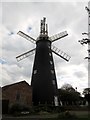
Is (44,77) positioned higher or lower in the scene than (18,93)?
higher

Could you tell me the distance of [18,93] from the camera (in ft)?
136

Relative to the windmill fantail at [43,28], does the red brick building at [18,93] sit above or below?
below

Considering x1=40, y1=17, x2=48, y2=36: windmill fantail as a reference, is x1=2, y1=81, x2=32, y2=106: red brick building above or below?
below

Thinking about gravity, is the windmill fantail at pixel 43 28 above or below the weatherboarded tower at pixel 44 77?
above

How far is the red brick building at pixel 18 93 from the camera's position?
131ft

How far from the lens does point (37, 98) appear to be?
42.8 meters

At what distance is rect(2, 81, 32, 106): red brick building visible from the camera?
131 ft

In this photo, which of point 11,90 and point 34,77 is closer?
point 11,90

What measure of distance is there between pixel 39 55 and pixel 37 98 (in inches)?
325

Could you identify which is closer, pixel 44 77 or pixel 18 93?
pixel 18 93

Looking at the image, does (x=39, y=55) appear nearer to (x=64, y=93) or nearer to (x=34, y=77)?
(x=34, y=77)

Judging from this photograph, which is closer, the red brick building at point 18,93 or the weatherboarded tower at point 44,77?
the red brick building at point 18,93

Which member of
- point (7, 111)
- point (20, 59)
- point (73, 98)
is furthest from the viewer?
point (73, 98)

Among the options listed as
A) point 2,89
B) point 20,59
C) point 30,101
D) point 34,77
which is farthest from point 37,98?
point 20,59
